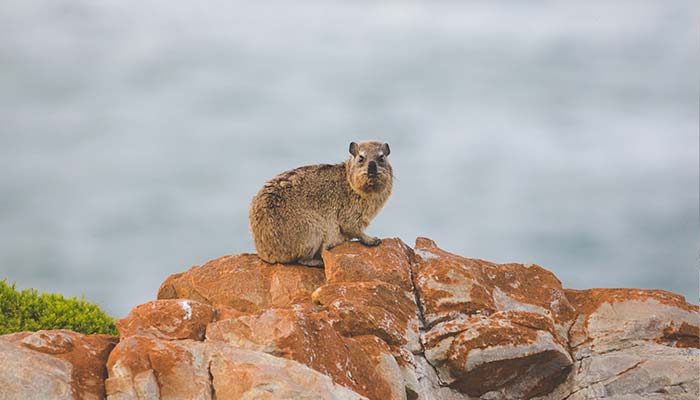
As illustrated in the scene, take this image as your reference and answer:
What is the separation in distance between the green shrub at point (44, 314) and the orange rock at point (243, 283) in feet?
4.81

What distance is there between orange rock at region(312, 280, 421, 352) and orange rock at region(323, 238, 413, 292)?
1.48 ft

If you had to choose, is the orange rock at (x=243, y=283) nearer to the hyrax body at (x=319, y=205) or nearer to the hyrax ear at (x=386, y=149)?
the hyrax body at (x=319, y=205)

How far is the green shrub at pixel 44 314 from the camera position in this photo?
14.2 metres

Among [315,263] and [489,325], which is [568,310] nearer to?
[489,325]

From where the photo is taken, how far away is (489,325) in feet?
37.2

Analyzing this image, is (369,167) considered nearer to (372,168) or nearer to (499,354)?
(372,168)

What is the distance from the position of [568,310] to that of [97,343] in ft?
24.0

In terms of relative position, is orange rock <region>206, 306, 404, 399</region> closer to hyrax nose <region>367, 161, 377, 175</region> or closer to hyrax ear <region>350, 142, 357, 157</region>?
hyrax nose <region>367, 161, 377, 175</region>

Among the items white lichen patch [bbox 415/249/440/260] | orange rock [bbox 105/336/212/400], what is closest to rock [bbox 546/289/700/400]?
white lichen patch [bbox 415/249/440/260]

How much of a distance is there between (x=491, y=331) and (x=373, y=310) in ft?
5.70

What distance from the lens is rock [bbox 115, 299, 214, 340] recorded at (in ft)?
32.8

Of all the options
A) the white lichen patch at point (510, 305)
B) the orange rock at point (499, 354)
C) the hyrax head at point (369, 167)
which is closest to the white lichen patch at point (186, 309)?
the orange rock at point (499, 354)

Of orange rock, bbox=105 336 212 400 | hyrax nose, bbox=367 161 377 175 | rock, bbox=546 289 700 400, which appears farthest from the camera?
hyrax nose, bbox=367 161 377 175

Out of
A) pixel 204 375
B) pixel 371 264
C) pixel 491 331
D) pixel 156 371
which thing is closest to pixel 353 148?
pixel 371 264
